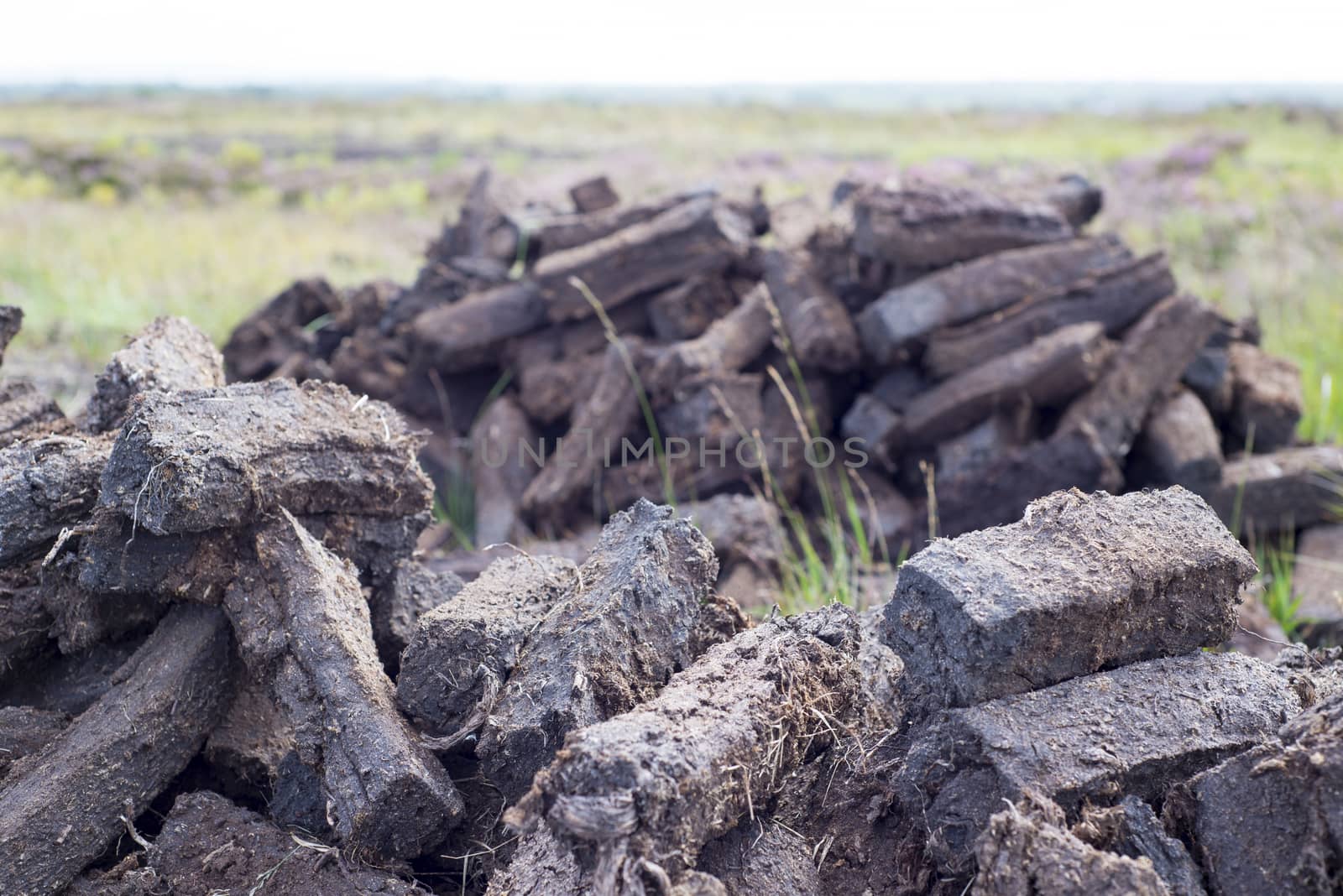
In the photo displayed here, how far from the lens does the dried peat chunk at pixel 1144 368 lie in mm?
4754

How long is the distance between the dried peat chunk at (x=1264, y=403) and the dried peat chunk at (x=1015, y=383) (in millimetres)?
959

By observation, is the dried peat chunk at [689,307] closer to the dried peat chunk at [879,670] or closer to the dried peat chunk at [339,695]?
the dried peat chunk at [879,670]

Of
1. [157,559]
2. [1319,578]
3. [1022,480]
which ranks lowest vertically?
[1319,578]

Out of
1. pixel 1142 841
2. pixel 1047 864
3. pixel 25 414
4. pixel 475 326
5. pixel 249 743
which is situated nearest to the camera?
pixel 1047 864

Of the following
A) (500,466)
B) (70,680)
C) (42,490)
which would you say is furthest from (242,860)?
(500,466)

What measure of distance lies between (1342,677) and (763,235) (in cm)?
439

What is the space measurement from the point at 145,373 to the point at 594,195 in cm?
415

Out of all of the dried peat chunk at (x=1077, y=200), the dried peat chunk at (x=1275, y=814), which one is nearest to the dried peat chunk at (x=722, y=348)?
the dried peat chunk at (x=1077, y=200)

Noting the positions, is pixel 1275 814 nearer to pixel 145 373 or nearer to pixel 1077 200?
pixel 145 373

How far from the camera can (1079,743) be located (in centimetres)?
181

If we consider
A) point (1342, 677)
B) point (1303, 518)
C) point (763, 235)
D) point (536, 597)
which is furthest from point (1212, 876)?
point (763, 235)

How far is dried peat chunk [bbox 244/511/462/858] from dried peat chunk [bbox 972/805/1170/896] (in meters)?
1.10

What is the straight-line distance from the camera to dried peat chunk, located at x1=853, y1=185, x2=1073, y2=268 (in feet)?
16.5

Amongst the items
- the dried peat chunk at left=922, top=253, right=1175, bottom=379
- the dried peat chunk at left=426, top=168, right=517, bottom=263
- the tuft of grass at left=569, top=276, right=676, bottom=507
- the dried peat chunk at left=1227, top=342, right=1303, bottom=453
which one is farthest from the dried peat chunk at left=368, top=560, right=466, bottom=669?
the dried peat chunk at left=1227, top=342, right=1303, bottom=453
